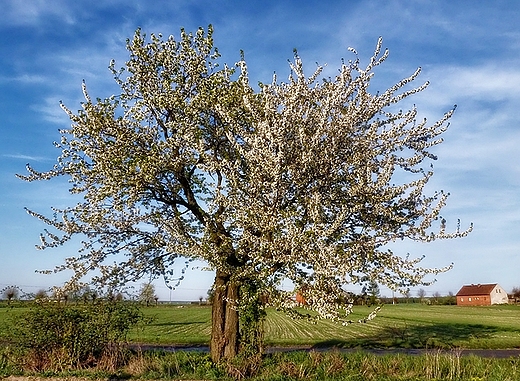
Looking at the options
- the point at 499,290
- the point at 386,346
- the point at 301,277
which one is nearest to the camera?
the point at 301,277

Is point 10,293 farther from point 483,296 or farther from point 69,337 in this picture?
point 483,296

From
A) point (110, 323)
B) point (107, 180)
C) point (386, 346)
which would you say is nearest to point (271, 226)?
point (107, 180)

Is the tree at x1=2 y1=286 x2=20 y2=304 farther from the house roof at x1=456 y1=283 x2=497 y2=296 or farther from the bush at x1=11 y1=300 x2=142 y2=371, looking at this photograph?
the house roof at x1=456 y1=283 x2=497 y2=296

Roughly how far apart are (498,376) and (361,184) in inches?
260

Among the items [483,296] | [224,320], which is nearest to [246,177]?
[224,320]

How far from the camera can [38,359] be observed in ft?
52.6

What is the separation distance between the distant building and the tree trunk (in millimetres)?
140731

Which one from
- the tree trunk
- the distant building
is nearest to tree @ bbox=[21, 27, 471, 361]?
the tree trunk

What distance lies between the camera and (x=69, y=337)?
16.1 metres

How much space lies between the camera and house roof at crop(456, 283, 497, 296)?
145m

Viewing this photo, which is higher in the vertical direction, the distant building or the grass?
the grass

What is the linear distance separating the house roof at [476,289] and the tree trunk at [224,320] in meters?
146

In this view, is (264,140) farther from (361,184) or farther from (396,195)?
(396,195)

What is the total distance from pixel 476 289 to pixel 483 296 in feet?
14.5
